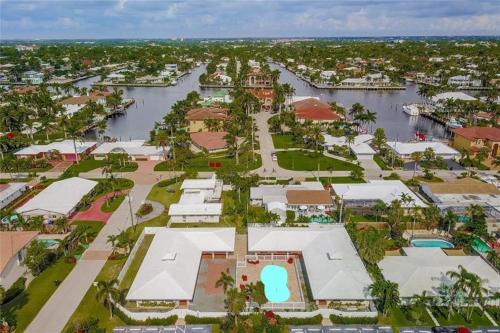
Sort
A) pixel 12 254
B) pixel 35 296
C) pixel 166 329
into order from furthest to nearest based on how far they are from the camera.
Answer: pixel 12 254
pixel 35 296
pixel 166 329

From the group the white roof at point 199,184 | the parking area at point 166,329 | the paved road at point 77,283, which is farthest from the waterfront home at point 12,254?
the white roof at point 199,184

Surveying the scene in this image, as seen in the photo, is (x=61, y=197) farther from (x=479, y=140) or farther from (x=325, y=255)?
(x=479, y=140)

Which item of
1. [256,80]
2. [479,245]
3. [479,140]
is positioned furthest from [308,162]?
[256,80]

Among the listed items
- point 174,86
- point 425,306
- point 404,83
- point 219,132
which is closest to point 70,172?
point 219,132

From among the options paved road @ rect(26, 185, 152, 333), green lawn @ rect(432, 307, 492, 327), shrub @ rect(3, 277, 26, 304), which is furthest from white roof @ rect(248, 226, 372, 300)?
shrub @ rect(3, 277, 26, 304)

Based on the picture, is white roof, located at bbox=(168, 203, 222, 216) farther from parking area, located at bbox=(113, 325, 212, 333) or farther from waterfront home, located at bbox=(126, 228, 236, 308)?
parking area, located at bbox=(113, 325, 212, 333)

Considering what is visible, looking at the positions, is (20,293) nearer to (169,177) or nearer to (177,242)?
(177,242)
